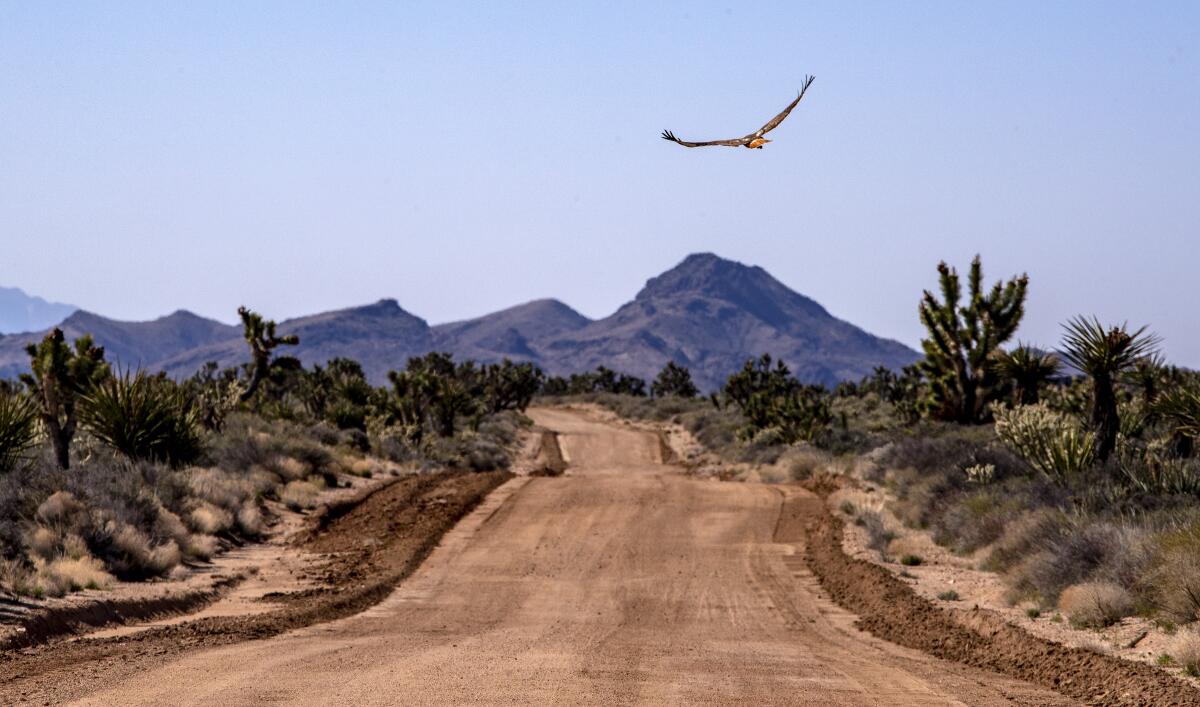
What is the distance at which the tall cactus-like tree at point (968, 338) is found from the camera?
31.8m

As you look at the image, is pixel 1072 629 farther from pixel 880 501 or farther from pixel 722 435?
pixel 722 435

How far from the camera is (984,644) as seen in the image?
1297 cm

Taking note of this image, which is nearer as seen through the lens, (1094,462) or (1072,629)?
(1072,629)

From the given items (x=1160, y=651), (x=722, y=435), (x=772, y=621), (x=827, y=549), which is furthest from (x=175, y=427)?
(x=722, y=435)

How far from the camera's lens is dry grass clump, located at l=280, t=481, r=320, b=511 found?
25172 millimetres

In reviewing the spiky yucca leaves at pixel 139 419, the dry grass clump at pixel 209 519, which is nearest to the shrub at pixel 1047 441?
the dry grass clump at pixel 209 519

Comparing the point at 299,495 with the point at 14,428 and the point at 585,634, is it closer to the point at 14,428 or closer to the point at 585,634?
the point at 14,428

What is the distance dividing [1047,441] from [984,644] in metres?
8.43

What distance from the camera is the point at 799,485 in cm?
3019

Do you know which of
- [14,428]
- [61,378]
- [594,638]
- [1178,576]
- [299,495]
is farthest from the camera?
[299,495]

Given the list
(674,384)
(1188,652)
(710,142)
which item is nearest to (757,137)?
(710,142)

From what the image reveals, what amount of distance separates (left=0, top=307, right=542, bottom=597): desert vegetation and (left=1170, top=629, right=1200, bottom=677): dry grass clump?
1217 cm

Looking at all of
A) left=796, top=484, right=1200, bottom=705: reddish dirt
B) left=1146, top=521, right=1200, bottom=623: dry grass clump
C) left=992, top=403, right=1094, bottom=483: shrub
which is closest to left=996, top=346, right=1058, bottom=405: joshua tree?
left=992, top=403, right=1094, bottom=483: shrub

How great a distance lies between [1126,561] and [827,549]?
23.5ft
